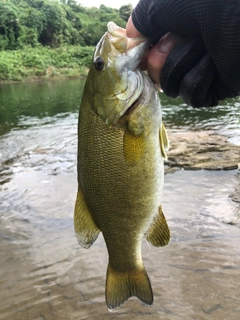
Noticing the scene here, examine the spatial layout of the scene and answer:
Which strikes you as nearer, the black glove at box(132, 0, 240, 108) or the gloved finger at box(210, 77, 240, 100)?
the black glove at box(132, 0, 240, 108)

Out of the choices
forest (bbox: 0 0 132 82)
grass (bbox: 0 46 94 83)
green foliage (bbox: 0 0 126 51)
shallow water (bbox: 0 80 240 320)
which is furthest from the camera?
green foliage (bbox: 0 0 126 51)

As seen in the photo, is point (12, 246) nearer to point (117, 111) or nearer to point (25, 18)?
point (117, 111)

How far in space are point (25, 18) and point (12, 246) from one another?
190 feet

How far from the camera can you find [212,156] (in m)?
8.89

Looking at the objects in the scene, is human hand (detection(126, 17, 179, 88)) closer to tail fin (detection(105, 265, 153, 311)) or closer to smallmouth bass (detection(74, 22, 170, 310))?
smallmouth bass (detection(74, 22, 170, 310))

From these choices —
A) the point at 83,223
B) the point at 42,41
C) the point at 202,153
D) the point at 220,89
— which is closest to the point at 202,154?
the point at 202,153

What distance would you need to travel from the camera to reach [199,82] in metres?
1.73

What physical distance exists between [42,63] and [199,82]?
151 feet

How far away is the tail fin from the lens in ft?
7.74

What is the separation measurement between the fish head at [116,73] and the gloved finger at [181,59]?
0.15 metres

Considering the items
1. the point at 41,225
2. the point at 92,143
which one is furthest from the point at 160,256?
the point at 92,143

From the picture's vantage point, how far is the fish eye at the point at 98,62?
185 cm

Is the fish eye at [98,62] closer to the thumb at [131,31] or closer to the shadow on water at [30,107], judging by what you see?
the thumb at [131,31]

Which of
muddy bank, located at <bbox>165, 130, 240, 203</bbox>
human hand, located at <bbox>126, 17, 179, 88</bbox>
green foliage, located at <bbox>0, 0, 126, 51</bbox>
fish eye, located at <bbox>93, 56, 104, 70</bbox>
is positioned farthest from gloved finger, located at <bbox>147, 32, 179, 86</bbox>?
green foliage, located at <bbox>0, 0, 126, 51</bbox>
